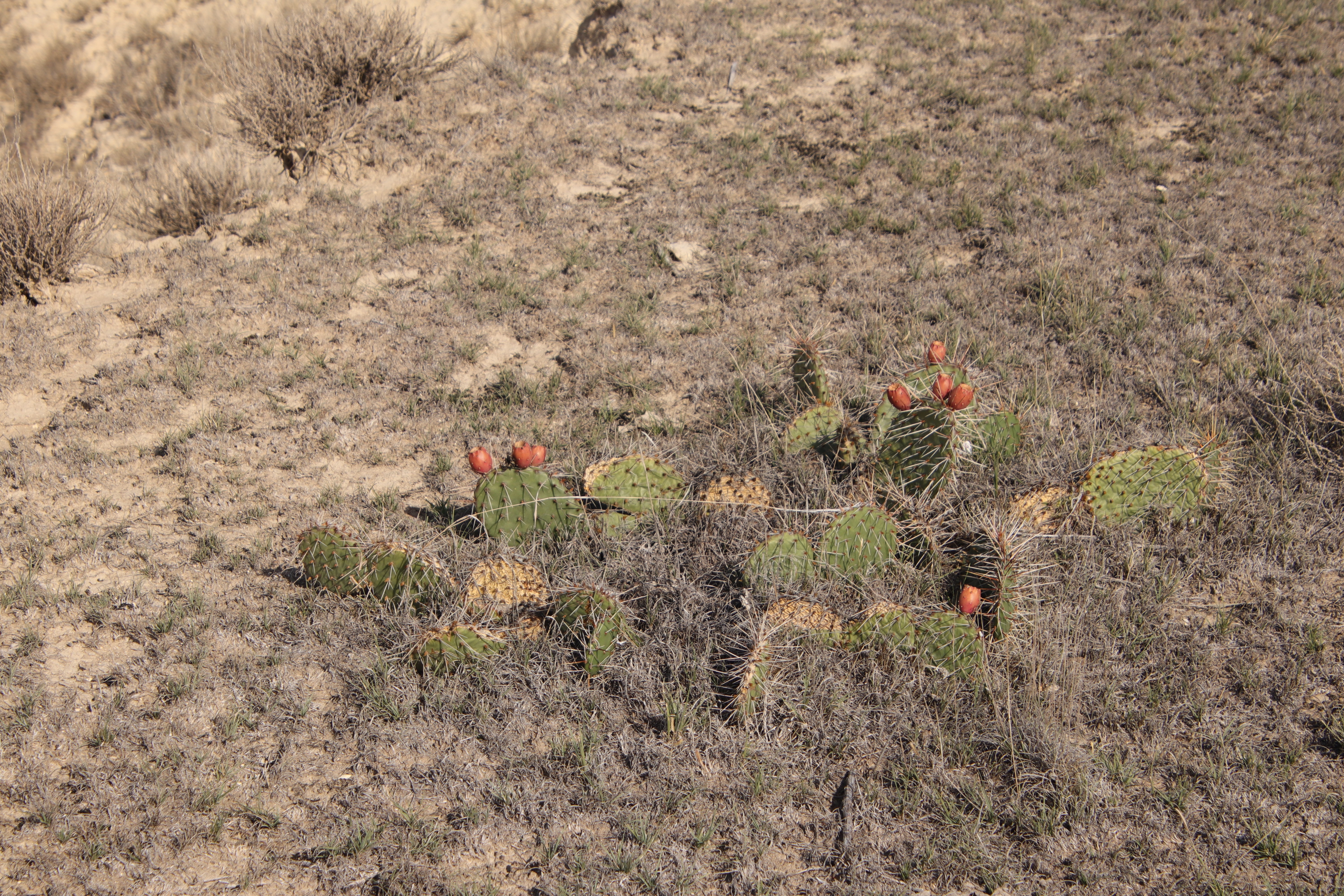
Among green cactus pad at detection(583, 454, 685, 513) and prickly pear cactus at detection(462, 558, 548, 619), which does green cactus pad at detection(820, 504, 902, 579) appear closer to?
green cactus pad at detection(583, 454, 685, 513)

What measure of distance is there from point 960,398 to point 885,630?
832 mm

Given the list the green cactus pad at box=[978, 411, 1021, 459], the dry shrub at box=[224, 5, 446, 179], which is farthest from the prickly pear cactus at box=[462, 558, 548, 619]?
the dry shrub at box=[224, 5, 446, 179]

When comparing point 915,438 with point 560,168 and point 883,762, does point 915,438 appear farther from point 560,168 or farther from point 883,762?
point 560,168

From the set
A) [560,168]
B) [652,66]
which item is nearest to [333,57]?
[560,168]

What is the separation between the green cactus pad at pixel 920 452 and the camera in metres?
3.40

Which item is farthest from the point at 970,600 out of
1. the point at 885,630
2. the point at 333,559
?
the point at 333,559

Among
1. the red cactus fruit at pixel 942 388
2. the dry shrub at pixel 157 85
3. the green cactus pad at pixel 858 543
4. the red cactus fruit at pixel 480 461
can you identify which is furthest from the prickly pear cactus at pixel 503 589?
the dry shrub at pixel 157 85

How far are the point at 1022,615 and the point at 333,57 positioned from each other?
6.33m

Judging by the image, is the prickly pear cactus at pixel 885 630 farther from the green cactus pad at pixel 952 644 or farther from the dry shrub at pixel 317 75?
the dry shrub at pixel 317 75

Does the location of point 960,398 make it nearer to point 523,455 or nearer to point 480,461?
point 523,455

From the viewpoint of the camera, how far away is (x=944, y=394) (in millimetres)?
3365

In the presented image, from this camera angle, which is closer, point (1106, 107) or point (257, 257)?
point (257, 257)

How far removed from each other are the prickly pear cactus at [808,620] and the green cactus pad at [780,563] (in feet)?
0.37

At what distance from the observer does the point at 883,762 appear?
115 inches
